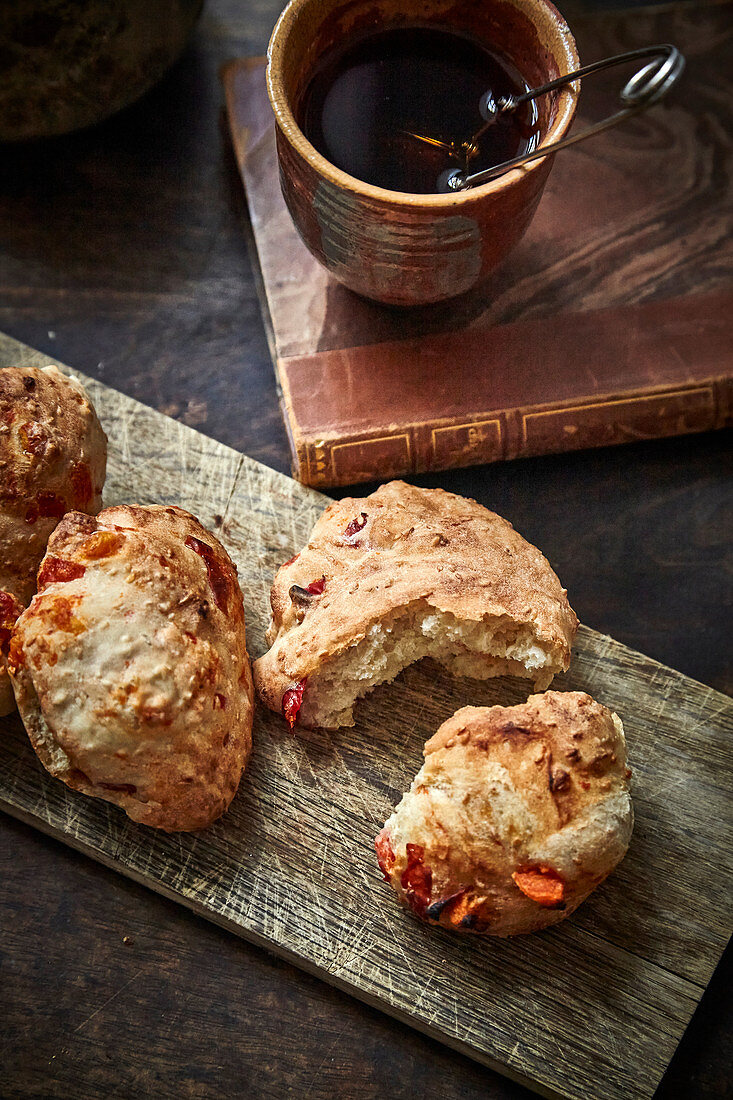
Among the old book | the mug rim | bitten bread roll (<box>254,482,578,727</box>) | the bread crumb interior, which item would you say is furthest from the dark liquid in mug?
the bread crumb interior

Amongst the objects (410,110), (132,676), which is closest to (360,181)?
(410,110)

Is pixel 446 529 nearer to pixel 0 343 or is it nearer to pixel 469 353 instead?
pixel 469 353

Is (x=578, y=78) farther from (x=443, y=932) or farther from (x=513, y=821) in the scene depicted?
(x=443, y=932)

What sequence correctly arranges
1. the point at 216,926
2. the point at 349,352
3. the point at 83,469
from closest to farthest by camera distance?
the point at 83,469 < the point at 216,926 < the point at 349,352

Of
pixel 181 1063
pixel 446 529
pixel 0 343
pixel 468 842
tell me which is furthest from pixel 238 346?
pixel 181 1063

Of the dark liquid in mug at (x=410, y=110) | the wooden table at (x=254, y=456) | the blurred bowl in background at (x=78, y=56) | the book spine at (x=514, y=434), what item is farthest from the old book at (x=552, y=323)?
the dark liquid in mug at (x=410, y=110)

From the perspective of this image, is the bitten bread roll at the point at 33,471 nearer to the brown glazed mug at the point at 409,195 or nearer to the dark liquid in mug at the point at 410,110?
the brown glazed mug at the point at 409,195
